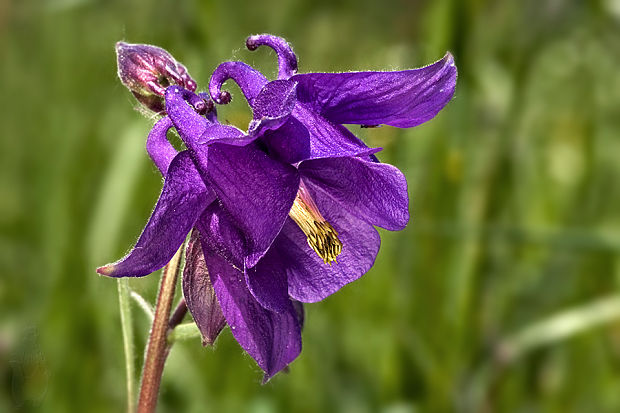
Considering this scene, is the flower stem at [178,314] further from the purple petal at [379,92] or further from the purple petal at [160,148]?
the purple petal at [379,92]

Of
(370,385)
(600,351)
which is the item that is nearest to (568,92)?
(600,351)

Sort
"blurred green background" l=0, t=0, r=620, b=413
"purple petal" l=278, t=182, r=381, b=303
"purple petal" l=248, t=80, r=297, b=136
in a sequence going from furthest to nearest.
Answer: "blurred green background" l=0, t=0, r=620, b=413, "purple petal" l=278, t=182, r=381, b=303, "purple petal" l=248, t=80, r=297, b=136

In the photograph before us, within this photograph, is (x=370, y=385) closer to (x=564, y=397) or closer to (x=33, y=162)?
(x=564, y=397)

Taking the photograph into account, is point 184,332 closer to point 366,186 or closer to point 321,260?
point 321,260

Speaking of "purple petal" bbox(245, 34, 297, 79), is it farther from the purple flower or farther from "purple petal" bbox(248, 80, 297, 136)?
"purple petal" bbox(248, 80, 297, 136)

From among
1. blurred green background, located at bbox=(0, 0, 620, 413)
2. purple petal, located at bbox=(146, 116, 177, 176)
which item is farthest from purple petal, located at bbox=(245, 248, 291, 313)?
blurred green background, located at bbox=(0, 0, 620, 413)

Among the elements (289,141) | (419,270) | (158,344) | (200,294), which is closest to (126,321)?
(158,344)

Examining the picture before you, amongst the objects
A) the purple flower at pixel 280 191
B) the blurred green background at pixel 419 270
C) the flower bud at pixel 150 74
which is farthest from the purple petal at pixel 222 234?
the blurred green background at pixel 419 270
